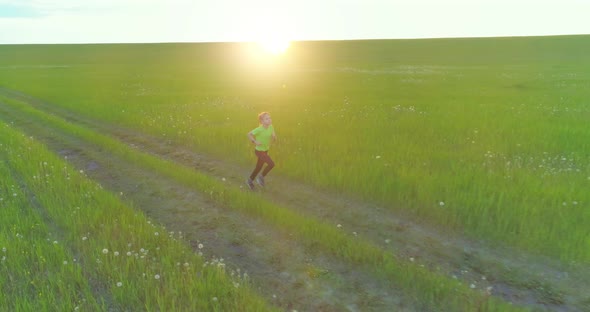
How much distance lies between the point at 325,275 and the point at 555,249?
380 cm

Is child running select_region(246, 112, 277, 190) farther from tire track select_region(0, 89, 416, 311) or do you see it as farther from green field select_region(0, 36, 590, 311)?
tire track select_region(0, 89, 416, 311)

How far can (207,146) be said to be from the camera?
37.9 ft

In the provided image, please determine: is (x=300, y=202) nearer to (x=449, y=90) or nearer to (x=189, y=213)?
(x=189, y=213)

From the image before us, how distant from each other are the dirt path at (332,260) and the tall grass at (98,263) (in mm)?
556

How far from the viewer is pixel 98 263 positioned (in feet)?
15.9

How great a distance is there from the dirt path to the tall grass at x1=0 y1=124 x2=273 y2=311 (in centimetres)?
56

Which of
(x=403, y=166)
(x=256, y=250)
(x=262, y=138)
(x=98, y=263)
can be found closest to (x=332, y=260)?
(x=256, y=250)

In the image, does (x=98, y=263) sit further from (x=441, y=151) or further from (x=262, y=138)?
(x=441, y=151)

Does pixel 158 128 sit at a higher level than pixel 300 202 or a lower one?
higher

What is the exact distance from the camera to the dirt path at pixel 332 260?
177 inches

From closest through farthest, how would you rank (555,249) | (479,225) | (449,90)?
(555,249) → (479,225) → (449,90)

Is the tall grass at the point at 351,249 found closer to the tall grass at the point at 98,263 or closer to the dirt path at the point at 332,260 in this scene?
the dirt path at the point at 332,260

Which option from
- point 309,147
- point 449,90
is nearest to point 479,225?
point 309,147

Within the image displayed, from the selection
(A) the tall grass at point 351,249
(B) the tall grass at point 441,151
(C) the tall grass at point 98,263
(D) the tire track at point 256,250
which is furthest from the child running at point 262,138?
(C) the tall grass at point 98,263
